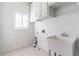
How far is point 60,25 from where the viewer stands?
1.82 meters

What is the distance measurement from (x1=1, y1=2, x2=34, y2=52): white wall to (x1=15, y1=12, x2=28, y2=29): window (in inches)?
4.0

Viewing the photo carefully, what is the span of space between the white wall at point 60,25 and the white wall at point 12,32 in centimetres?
38

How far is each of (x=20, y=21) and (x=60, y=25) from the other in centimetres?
101

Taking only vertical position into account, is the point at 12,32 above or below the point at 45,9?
below

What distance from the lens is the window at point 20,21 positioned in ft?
6.02

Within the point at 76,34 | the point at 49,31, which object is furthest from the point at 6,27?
the point at 76,34

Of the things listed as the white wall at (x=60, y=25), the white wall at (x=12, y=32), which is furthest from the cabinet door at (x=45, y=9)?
the white wall at (x=12, y=32)

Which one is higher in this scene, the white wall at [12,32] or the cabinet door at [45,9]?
the cabinet door at [45,9]

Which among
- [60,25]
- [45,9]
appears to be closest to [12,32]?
[45,9]

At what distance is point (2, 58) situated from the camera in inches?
34.3

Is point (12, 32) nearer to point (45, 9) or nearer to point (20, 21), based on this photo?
point (20, 21)

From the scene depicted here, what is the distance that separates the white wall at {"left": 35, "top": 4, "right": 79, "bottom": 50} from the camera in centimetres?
148

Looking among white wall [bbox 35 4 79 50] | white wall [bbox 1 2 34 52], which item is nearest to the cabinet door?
white wall [bbox 35 4 79 50]

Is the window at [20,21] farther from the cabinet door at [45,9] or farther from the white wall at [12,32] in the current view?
the cabinet door at [45,9]
